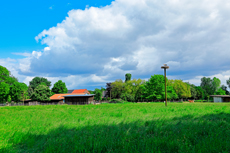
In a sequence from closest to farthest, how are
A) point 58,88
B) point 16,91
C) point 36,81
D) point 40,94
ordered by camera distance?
point 40,94, point 16,91, point 58,88, point 36,81

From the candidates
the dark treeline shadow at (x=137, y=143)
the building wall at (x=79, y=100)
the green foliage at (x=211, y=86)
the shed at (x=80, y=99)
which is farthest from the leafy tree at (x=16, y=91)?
the green foliage at (x=211, y=86)

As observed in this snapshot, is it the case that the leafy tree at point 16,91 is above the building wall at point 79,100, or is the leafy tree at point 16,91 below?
above

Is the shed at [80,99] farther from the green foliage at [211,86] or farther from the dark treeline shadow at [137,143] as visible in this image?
the green foliage at [211,86]

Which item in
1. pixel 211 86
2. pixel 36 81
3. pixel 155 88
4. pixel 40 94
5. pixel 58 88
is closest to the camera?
pixel 40 94

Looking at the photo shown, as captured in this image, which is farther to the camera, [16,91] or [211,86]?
[211,86]

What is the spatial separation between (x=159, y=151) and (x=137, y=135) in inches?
70.9

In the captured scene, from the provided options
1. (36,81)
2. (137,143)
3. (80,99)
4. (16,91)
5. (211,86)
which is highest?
(36,81)

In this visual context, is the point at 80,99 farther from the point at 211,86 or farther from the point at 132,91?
the point at 211,86

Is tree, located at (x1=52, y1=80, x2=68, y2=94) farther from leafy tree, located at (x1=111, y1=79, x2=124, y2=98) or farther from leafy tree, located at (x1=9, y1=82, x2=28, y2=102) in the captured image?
leafy tree, located at (x1=111, y1=79, x2=124, y2=98)

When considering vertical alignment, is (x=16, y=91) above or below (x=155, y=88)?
below

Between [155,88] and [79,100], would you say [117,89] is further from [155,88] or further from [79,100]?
[79,100]

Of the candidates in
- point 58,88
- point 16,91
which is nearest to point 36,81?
point 58,88

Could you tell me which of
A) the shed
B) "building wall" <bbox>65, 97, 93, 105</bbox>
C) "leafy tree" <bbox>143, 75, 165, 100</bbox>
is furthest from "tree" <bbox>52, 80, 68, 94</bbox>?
"leafy tree" <bbox>143, 75, 165, 100</bbox>

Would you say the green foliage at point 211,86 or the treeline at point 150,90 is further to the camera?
the green foliage at point 211,86
